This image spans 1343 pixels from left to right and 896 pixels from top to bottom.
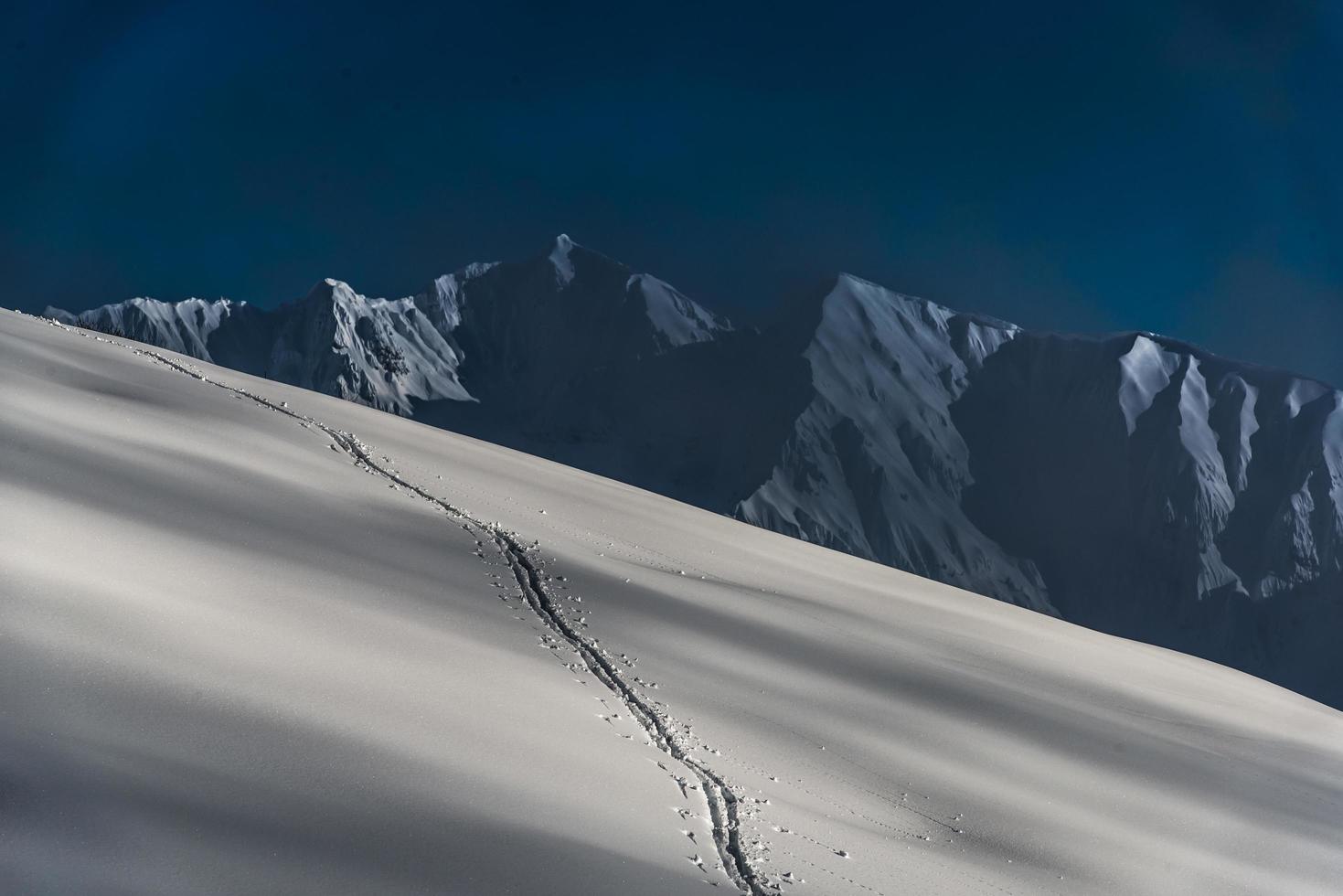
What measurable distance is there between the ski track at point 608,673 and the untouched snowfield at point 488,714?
6cm

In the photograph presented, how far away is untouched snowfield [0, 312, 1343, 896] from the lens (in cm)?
802

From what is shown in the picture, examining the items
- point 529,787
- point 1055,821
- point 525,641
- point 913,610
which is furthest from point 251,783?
point 913,610

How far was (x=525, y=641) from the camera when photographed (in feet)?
51.3

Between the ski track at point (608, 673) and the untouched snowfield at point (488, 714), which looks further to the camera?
the ski track at point (608, 673)

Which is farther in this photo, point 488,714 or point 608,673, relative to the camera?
point 608,673

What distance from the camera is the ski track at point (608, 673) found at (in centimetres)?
1001

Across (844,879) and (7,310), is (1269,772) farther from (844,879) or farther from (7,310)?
(7,310)

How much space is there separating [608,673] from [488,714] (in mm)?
3595

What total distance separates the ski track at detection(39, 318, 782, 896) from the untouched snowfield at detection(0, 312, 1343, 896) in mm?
63

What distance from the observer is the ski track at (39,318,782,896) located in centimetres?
1001

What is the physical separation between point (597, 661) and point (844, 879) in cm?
594

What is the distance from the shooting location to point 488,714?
11.8 metres

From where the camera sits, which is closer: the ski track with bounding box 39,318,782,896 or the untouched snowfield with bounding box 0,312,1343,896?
the untouched snowfield with bounding box 0,312,1343,896

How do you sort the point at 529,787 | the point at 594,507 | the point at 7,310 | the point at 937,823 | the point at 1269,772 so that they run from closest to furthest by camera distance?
the point at 529,787
the point at 937,823
the point at 1269,772
the point at 594,507
the point at 7,310
